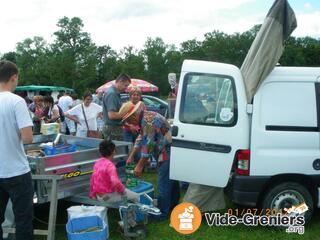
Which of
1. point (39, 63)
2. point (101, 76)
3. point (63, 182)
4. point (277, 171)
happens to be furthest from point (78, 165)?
point (39, 63)

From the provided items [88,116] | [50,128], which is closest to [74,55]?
[88,116]

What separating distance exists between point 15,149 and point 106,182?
1.24 metres

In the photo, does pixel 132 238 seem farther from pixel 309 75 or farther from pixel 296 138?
pixel 309 75

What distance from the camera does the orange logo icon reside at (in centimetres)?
491

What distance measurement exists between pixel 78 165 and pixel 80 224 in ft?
2.39

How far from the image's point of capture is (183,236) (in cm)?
479

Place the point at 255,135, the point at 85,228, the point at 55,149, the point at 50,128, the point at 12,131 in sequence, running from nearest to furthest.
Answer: the point at 12,131 → the point at 85,228 → the point at 255,135 → the point at 55,149 → the point at 50,128

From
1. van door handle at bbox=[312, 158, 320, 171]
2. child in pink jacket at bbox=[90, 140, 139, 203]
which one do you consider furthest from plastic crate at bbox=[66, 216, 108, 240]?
van door handle at bbox=[312, 158, 320, 171]

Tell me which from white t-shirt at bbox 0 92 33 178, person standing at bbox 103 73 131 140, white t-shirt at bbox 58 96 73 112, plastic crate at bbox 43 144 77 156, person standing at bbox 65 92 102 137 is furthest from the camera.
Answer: white t-shirt at bbox 58 96 73 112

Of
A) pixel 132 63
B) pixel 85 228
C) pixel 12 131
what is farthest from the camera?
pixel 132 63

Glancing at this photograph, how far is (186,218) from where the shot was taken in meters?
5.12

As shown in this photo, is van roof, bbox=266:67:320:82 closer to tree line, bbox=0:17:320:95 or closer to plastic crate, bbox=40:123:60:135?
plastic crate, bbox=40:123:60:135

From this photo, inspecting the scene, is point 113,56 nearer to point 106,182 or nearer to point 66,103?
point 66,103

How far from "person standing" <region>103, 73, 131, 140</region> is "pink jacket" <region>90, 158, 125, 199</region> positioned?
1.79m
